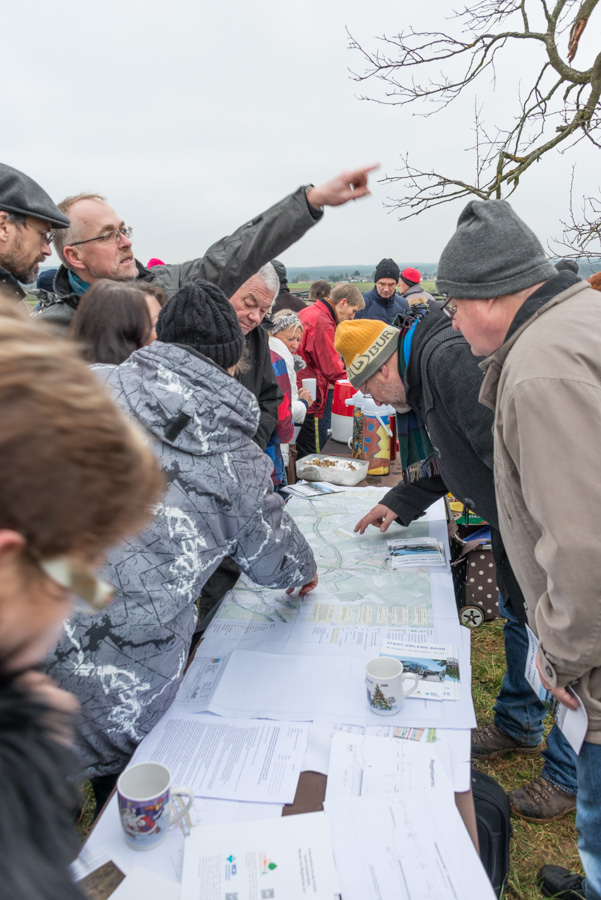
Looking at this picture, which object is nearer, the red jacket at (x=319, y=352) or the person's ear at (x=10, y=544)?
the person's ear at (x=10, y=544)

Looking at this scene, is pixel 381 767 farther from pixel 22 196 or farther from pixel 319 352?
pixel 319 352

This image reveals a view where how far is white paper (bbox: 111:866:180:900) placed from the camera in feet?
3.10

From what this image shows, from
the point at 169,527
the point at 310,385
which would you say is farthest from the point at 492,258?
the point at 310,385

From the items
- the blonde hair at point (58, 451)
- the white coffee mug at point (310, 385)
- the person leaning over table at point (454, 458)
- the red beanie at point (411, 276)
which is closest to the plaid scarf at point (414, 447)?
the person leaning over table at point (454, 458)

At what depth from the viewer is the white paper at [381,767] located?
114cm

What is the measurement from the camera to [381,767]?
47.1 inches

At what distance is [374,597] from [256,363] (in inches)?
57.0

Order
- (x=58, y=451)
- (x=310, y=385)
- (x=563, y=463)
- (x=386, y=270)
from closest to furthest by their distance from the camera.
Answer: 1. (x=58, y=451)
2. (x=563, y=463)
3. (x=310, y=385)
4. (x=386, y=270)

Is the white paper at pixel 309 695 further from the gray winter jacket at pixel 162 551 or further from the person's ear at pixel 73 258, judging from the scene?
the person's ear at pixel 73 258

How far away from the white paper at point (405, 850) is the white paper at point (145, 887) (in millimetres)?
280

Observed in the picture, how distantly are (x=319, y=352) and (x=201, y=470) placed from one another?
397 centimetres

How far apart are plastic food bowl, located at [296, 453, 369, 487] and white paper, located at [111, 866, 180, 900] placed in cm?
221

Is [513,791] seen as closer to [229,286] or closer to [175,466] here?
[175,466]


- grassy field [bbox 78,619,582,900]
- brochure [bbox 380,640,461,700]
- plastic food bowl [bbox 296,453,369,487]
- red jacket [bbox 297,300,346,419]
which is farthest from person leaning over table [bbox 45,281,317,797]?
red jacket [bbox 297,300,346,419]
